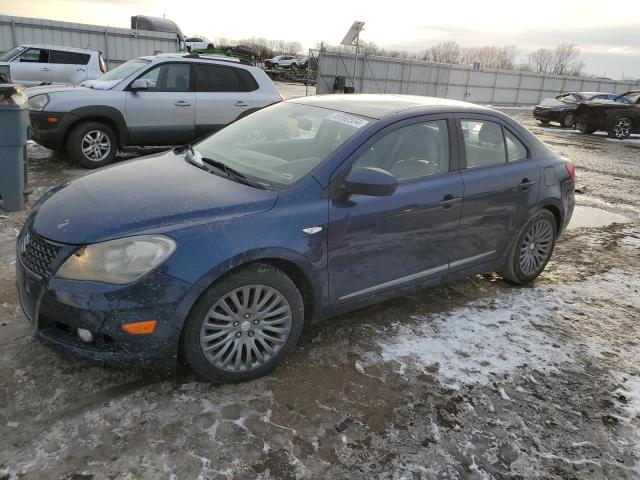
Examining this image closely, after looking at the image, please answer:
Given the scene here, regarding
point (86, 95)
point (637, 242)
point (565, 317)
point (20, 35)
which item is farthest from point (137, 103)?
point (20, 35)

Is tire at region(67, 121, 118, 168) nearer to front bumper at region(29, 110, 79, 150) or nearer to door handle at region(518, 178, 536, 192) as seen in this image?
front bumper at region(29, 110, 79, 150)

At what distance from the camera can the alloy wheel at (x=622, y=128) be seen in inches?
686

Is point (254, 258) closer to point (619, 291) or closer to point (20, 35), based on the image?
point (619, 291)

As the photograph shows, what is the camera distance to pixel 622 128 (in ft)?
57.5

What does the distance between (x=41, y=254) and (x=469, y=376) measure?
2558 millimetres

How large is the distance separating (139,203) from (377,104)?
1891 millimetres

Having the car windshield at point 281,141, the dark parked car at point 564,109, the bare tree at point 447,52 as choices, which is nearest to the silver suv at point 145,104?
the car windshield at point 281,141

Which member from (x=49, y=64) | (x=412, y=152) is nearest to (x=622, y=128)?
(x=412, y=152)

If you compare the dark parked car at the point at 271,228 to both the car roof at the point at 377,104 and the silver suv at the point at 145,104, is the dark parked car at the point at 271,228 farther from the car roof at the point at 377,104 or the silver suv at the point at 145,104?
the silver suv at the point at 145,104

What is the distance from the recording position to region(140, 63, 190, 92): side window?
26.1 ft

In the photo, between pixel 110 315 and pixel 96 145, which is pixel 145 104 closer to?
pixel 96 145

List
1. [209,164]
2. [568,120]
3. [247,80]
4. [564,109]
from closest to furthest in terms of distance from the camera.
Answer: [209,164] → [247,80] → [564,109] → [568,120]

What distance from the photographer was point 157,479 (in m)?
2.25

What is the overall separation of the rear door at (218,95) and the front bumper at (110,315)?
237 inches
